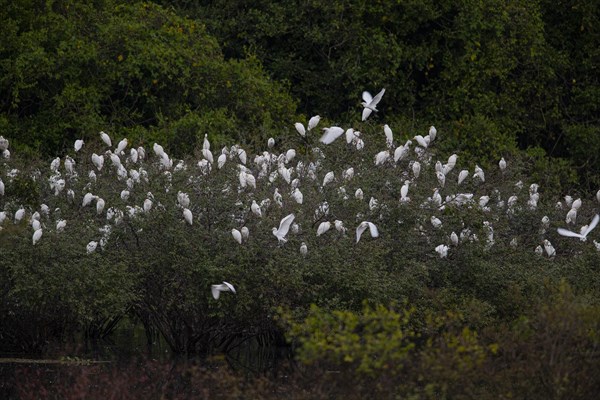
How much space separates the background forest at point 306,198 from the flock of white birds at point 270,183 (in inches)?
1.7

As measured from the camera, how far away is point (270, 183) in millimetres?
12219

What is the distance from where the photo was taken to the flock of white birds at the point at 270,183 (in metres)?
11.0

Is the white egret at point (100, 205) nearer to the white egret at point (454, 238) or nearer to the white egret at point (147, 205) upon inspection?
the white egret at point (147, 205)

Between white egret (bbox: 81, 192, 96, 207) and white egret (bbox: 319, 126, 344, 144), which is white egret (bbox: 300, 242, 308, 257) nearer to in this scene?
white egret (bbox: 319, 126, 344, 144)

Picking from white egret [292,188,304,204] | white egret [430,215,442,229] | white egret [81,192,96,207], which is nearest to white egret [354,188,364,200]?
white egret [292,188,304,204]

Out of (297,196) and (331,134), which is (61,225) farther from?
(331,134)

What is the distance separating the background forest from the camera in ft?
24.4

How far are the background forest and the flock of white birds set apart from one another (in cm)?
4

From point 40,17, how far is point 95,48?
92cm

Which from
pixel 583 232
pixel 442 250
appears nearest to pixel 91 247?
pixel 442 250

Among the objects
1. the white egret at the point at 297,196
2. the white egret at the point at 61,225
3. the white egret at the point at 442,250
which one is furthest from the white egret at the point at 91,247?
the white egret at the point at 442,250

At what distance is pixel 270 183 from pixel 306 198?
0.55 m

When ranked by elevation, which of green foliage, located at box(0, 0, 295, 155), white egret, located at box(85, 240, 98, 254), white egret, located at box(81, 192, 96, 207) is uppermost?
white egret, located at box(85, 240, 98, 254)

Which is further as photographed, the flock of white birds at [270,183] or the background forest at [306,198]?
the flock of white birds at [270,183]
